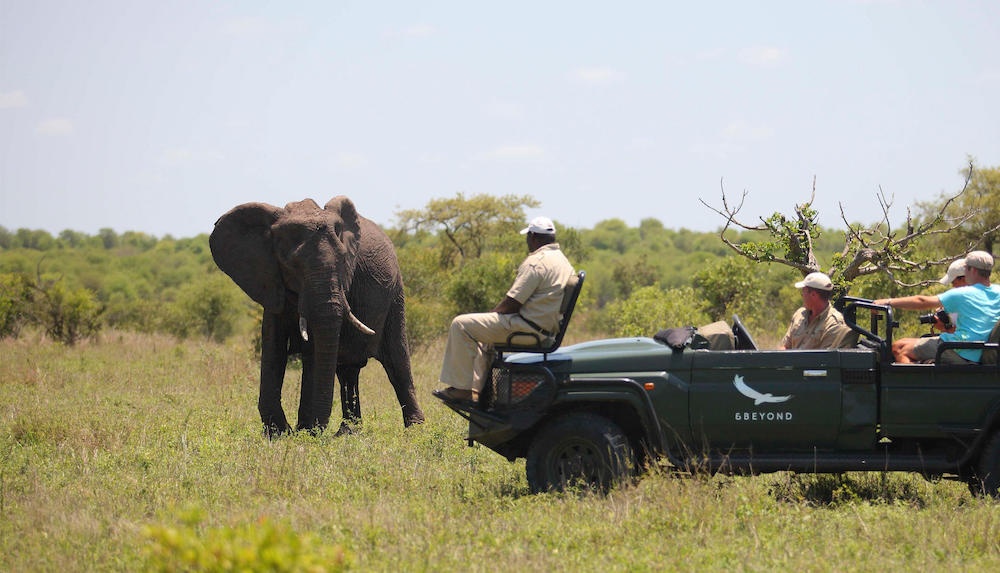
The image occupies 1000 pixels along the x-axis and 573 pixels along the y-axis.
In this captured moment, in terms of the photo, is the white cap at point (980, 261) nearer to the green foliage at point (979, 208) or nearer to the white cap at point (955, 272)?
the white cap at point (955, 272)

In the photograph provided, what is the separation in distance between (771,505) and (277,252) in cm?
621

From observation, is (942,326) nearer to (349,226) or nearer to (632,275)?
(349,226)

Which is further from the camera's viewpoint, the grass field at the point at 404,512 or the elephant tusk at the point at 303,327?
the elephant tusk at the point at 303,327

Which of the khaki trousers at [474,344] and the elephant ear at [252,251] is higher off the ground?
the elephant ear at [252,251]

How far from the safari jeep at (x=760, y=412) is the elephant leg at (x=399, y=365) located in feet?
16.8

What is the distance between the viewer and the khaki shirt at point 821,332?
309 inches

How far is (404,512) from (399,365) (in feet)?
19.3

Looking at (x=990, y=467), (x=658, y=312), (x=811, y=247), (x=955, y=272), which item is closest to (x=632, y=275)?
(x=658, y=312)

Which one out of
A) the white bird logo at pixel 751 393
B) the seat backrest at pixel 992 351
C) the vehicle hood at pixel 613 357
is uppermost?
the seat backrest at pixel 992 351

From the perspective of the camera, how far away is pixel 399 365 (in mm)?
13047

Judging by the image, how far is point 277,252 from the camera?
1133 centimetres

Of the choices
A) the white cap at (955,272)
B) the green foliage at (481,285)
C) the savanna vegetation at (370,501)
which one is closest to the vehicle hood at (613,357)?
the savanna vegetation at (370,501)

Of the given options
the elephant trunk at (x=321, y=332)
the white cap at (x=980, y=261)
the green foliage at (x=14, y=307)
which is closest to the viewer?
the white cap at (x=980, y=261)

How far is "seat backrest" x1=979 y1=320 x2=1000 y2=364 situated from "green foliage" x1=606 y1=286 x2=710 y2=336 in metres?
13.9
